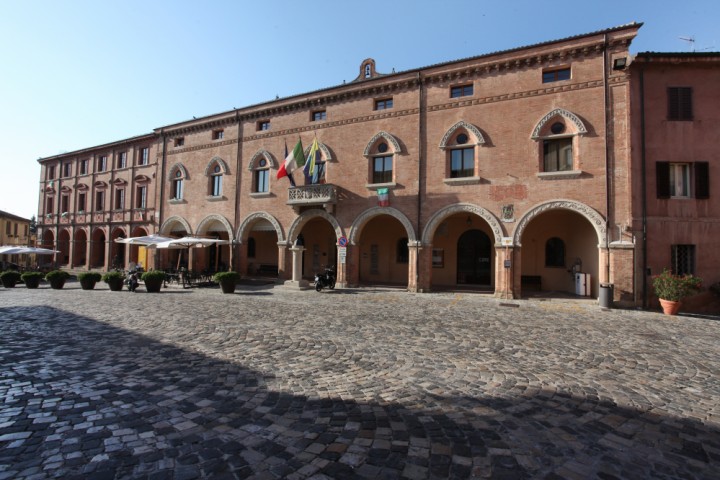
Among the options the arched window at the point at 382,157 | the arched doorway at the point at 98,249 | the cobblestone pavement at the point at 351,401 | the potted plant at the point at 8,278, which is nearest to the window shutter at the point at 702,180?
the cobblestone pavement at the point at 351,401

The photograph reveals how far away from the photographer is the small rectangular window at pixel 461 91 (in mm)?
16862

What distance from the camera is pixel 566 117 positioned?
1480 centimetres

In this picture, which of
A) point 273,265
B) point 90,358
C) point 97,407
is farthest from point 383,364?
point 273,265

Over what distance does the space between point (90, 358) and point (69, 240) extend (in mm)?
34348

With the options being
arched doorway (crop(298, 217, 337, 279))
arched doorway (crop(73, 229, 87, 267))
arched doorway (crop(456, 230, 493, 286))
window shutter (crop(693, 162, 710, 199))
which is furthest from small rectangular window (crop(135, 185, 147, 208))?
window shutter (crop(693, 162, 710, 199))

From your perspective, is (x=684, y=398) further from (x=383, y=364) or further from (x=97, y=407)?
(x=97, y=407)

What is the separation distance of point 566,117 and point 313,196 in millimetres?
12662

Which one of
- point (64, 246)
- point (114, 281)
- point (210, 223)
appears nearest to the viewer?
point (114, 281)

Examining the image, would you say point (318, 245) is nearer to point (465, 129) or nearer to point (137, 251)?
point (465, 129)

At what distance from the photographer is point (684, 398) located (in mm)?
4664

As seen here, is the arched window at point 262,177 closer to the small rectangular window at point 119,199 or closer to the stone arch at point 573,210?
the small rectangular window at point 119,199

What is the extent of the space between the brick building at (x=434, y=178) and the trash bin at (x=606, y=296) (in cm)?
59

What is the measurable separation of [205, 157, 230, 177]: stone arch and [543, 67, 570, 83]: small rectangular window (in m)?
18.9

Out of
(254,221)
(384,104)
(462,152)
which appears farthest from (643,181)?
(254,221)
